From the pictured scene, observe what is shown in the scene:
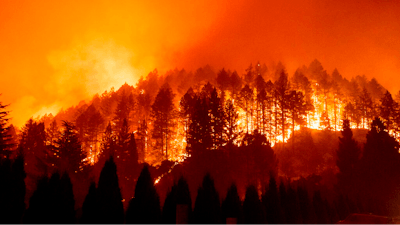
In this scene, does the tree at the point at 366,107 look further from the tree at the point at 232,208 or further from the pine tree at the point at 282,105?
the tree at the point at 232,208

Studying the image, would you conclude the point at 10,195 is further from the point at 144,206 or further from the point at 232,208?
the point at 232,208

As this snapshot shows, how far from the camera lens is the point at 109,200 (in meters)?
14.2

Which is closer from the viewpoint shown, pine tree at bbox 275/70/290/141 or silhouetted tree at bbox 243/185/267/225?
silhouetted tree at bbox 243/185/267/225

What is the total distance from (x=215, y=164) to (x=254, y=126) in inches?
1233

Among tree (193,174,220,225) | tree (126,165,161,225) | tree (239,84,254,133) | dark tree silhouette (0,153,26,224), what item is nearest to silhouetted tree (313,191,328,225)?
tree (193,174,220,225)

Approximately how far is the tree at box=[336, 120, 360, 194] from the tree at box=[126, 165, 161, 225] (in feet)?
97.1

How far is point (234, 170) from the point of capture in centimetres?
3469

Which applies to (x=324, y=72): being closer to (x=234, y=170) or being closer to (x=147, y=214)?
(x=234, y=170)

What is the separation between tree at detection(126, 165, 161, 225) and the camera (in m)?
14.7

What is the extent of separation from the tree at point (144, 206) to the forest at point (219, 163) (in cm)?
5

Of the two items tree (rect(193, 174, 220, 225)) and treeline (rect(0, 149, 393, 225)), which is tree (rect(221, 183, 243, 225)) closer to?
treeline (rect(0, 149, 393, 225))

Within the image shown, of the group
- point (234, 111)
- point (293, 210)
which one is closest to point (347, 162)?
point (234, 111)

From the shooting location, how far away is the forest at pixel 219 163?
572 inches

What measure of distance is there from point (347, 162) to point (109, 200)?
34662 millimetres
